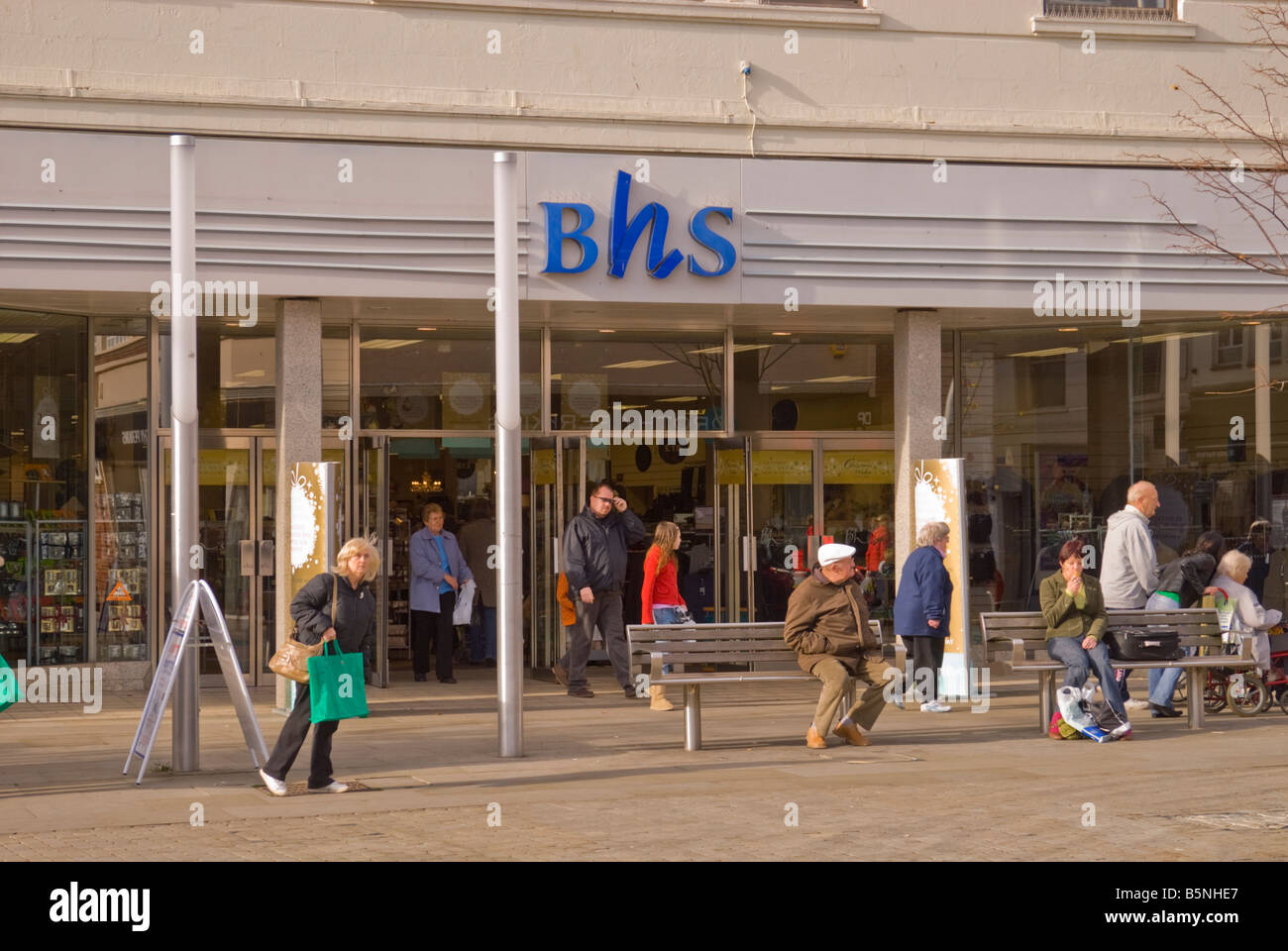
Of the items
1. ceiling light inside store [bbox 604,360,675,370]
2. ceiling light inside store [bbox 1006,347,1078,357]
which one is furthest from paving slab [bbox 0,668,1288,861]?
ceiling light inside store [bbox 1006,347,1078,357]

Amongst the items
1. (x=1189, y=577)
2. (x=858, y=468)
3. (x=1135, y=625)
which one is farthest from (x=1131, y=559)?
(x=858, y=468)

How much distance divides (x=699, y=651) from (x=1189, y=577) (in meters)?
4.29

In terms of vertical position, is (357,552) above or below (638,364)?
below

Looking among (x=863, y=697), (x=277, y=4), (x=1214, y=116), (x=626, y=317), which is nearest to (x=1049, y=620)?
(x=863, y=697)

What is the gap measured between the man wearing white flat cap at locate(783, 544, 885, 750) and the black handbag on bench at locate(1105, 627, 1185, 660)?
2091 mm

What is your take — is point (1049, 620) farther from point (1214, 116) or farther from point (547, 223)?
point (1214, 116)

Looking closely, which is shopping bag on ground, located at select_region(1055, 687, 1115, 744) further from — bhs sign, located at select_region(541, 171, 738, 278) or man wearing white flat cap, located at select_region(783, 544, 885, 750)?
bhs sign, located at select_region(541, 171, 738, 278)

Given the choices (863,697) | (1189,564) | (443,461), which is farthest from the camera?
(443,461)

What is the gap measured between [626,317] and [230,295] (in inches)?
146

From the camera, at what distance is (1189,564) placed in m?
13.1

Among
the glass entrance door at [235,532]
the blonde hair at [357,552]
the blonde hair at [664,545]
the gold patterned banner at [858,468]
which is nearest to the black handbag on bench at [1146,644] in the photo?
the blonde hair at [664,545]

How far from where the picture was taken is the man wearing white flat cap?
11.2 metres

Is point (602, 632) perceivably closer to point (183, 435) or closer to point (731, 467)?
point (731, 467)

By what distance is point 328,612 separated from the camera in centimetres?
935
